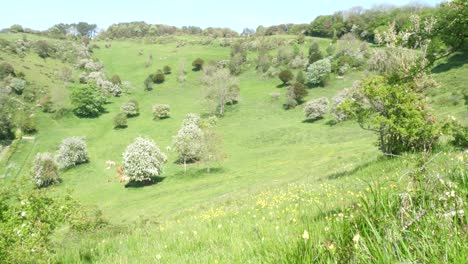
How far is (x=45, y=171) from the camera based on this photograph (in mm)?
62062

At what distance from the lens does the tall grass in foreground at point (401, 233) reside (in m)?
2.34

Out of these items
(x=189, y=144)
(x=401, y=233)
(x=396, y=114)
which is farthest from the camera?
(x=189, y=144)

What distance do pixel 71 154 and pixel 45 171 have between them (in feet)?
24.5

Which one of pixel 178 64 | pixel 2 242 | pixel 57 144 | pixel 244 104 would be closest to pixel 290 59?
pixel 244 104

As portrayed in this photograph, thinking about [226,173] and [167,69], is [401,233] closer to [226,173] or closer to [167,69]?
[226,173]

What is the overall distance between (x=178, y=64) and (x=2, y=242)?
13663 cm

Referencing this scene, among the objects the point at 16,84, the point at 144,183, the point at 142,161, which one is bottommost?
the point at 144,183

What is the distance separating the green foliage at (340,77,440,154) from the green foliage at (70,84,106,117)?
3505 inches

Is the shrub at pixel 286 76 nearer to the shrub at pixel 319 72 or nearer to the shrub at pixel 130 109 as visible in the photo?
the shrub at pixel 319 72

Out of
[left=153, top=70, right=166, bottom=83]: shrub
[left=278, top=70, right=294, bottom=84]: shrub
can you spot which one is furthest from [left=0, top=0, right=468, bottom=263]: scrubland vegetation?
[left=153, top=70, right=166, bottom=83]: shrub

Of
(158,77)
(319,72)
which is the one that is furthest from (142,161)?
(158,77)

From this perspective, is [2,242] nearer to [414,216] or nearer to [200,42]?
[414,216]

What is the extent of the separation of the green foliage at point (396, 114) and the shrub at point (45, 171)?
55.8 metres

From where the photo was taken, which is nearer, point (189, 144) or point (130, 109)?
point (189, 144)
